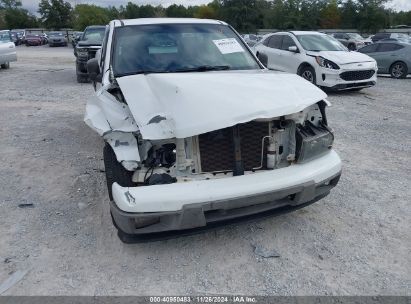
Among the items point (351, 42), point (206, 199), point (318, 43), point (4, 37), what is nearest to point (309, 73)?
point (318, 43)

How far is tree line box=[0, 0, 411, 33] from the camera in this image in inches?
1886

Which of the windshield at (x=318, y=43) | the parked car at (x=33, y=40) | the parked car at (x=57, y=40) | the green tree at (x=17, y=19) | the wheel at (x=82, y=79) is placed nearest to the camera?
the windshield at (x=318, y=43)

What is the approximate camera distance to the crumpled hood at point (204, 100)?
2838 mm

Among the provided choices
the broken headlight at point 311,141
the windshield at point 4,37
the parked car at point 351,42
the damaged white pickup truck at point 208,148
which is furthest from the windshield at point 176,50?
the parked car at point 351,42

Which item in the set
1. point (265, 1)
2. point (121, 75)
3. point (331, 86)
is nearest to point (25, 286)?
point (121, 75)

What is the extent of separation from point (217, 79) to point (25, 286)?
2240 millimetres

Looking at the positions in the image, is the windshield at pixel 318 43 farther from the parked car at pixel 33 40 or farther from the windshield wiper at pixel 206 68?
the parked car at pixel 33 40

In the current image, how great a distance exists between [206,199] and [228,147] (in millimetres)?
502

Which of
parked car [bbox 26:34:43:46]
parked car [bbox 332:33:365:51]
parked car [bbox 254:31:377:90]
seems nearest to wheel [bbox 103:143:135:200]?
parked car [bbox 254:31:377:90]

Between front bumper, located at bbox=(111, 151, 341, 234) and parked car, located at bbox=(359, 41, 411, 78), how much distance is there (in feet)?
Result: 43.7

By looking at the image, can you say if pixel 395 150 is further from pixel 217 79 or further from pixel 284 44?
pixel 284 44

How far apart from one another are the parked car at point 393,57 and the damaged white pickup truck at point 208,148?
41.7 feet

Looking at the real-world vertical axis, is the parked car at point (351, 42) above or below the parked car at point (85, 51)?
below

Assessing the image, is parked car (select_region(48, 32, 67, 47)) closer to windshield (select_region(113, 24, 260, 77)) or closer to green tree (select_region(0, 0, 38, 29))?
green tree (select_region(0, 0, 38, 29))
